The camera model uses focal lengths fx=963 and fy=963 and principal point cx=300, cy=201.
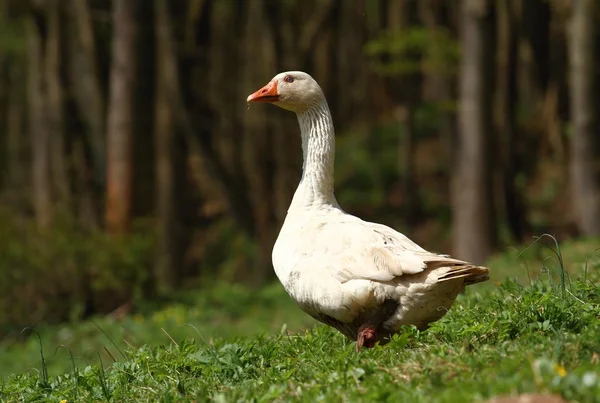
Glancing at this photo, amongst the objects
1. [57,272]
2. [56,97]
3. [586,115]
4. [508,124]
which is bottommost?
[57,272]

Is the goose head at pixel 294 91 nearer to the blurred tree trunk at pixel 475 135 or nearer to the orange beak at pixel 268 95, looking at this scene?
the orange beak at pixel 268 95

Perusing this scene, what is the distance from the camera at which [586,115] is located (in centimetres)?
1744

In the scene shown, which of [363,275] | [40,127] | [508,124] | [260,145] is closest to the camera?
[363,275]

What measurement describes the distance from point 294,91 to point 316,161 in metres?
0.58

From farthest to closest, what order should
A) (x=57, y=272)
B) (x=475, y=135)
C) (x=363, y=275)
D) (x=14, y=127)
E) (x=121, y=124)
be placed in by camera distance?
(x=14, y=127)
(x=121, y=124)
(x=57, y=272)
(x=475, y=135)
(x=363, y=275)

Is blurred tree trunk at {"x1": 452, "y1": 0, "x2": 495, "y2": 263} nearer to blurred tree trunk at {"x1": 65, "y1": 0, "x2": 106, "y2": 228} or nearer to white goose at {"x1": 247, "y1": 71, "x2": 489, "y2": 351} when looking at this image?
blurred tree trunk at {"x1": 65, "y1": 0, "x2": 106, "y2": 228}

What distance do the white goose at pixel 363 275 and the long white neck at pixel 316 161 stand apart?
174 mm

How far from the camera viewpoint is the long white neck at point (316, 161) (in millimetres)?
7281

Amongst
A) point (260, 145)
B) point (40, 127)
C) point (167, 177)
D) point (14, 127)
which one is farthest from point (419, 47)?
point (14, 127)

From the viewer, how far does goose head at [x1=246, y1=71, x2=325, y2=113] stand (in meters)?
7.46

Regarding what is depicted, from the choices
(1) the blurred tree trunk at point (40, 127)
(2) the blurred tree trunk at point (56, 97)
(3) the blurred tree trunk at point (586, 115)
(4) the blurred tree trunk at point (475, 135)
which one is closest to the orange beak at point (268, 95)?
(4) the blurred tree trunk at point (475, 135)

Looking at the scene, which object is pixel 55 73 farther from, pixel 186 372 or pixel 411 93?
pixel 186 372

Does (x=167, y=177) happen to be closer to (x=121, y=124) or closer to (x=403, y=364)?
(x=121, y=124)

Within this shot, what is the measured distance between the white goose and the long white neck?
0.17m
